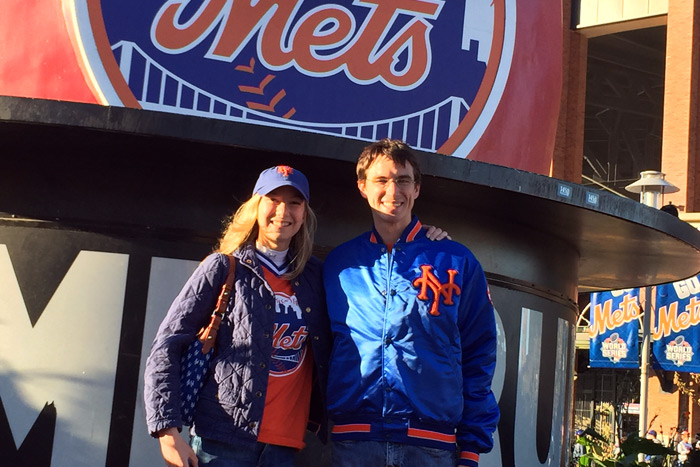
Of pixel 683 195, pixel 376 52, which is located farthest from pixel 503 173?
pixel 683 195

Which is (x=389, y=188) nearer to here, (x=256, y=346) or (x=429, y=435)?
(x=256, y=346)

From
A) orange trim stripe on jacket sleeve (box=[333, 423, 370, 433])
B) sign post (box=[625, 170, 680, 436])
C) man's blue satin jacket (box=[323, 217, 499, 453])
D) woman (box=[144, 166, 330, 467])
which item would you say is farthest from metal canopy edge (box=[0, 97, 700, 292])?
sign post (box=[625, 170, 680, 436])

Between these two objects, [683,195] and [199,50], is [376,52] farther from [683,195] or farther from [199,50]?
[683,195]

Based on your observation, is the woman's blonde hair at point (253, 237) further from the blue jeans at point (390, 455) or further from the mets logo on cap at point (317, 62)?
the mets logo on cap at point (317, 62)

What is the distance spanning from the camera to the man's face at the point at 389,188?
3.82m

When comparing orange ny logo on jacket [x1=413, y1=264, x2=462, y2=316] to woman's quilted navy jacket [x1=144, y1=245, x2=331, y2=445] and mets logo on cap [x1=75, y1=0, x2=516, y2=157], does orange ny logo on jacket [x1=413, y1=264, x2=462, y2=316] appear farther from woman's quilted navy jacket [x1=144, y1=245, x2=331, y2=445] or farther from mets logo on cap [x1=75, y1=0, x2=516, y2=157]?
mets logo on cap [x1=75, y1=0, x2=516, y2=157]

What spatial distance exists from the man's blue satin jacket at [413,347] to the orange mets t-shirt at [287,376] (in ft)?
0.43

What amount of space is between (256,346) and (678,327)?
70.4ft

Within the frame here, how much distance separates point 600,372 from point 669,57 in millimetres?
14303

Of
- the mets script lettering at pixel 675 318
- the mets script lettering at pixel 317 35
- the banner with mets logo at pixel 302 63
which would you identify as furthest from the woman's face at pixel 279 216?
the mets script lettering at pixel 675 318

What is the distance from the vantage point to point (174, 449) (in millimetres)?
3514

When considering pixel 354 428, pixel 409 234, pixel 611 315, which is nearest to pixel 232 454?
pixel 354 428

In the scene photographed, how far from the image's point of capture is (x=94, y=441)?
6.17 metres

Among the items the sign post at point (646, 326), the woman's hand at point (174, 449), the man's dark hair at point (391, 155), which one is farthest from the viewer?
the sign post at point (646, 326)
